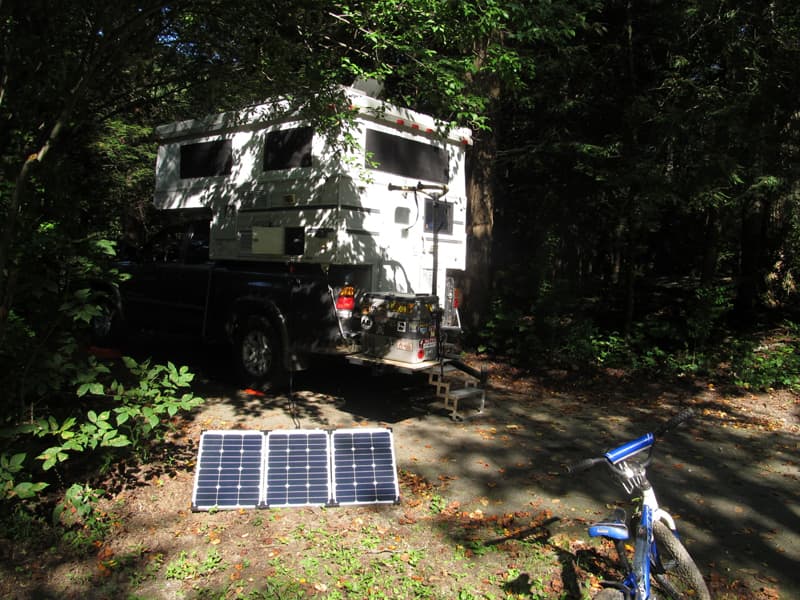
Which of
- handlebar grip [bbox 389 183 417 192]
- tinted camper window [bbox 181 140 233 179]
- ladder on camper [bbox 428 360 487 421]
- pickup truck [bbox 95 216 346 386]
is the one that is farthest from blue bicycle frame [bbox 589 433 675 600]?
tinted camper window [bbox 181 140 233 179]

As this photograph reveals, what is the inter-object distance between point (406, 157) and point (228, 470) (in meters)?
4.48

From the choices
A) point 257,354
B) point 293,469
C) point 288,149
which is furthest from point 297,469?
point 288,149

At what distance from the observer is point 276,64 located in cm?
592

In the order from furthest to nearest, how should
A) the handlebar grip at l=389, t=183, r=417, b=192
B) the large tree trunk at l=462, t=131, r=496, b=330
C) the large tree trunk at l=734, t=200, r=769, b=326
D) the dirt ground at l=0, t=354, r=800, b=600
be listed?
the large tree trunk at l=734, t=200, r=769, b=326 → the large tree trunk at l=462, t=131, r=496, b=330 → the handlebar grip at l=389, t=183, r=417, b=192 → the dirt ground at l=0, t=354, r=800, b=600

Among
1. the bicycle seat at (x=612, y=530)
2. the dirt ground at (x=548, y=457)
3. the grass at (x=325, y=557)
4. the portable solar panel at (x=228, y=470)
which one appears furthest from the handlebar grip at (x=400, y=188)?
the bicycle seat at (x=612, y=530)

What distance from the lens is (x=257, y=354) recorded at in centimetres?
729

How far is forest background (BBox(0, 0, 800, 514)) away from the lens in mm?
4203

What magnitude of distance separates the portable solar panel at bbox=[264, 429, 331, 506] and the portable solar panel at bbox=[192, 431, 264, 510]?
0.28ft

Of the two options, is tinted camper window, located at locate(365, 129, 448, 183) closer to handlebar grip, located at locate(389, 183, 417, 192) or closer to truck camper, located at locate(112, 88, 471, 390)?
truck camper, located at locate(112, 88, 471, 390)

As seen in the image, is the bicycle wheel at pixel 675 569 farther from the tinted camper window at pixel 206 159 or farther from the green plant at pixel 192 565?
the tinted camper window at pixel 206 159

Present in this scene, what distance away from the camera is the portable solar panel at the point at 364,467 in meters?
4.53

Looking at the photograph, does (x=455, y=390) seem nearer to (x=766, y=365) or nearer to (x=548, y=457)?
(x=548, y=457)

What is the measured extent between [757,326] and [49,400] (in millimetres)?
10347

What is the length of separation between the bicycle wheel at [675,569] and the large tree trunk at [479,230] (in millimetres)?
7349
